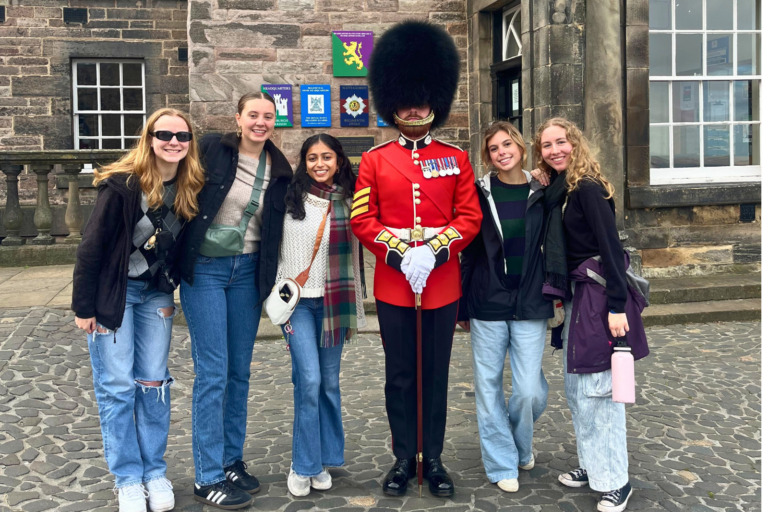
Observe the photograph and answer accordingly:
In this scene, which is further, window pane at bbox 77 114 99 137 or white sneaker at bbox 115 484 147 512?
window pane at bbox 77 114 99 137

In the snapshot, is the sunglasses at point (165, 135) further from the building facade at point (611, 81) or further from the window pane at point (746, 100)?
the window pane at point (746, 100)

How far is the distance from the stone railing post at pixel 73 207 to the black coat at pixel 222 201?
654 centimetres

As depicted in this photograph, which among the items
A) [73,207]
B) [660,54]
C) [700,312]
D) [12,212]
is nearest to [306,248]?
[700,312]

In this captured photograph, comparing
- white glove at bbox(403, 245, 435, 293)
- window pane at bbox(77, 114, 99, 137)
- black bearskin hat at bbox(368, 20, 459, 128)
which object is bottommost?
white glove at bbox(403, 245, 435, 293)

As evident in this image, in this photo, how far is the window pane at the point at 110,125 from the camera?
1247 cm

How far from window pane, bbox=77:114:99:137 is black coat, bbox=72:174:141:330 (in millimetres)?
9887

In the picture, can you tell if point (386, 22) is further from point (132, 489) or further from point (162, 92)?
point (132, 489)

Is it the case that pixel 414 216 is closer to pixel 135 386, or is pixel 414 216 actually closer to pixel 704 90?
pixel 135 386

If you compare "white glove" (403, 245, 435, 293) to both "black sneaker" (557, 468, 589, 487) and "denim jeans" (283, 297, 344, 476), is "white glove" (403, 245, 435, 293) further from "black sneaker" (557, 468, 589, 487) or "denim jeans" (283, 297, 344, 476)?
"black sneaker" (557, 468, 589, 487)

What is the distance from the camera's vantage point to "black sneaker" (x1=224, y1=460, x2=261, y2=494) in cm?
365

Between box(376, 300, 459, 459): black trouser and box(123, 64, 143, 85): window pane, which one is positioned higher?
box(123, 64, 143, 85): window pane

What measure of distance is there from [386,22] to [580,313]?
6.92m

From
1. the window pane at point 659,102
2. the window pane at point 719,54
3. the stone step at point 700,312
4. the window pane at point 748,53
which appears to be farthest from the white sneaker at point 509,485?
the window pane at point 748,53

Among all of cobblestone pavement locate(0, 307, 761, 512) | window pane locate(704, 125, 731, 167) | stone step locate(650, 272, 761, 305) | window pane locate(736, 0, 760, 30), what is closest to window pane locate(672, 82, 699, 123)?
window pane locate(704, 125, 731, 167)
